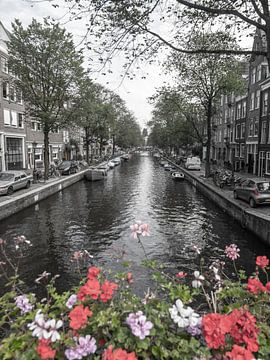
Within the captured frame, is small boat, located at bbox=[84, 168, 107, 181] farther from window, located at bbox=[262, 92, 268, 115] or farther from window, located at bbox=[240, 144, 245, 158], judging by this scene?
window, located at bbox=[262, 92, 268, 115]

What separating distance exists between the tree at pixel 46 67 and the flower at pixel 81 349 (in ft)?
74.4

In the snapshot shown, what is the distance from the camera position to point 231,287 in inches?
129

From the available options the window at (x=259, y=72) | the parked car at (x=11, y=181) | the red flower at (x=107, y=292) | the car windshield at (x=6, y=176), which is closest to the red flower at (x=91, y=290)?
the red flower at (x=107, y=292)

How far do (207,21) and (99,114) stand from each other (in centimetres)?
4160

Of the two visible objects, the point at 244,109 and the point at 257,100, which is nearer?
the point at 257,100

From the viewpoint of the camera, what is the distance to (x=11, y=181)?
19.2 metres

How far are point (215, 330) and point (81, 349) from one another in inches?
38.6

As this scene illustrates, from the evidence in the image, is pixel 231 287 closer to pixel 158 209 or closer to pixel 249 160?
pixel 158 209

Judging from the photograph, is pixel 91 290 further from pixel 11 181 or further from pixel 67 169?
pixel 67 169

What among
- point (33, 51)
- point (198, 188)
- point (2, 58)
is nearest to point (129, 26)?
point (33, 51)

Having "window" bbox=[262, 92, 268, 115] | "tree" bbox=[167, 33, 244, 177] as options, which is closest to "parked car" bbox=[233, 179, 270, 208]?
"tree" bbox=[167, 33, 244, 177]

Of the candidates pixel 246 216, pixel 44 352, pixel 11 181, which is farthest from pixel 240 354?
pixel 11 181

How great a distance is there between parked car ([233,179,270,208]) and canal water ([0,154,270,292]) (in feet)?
5.43

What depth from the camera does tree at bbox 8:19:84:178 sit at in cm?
2286
